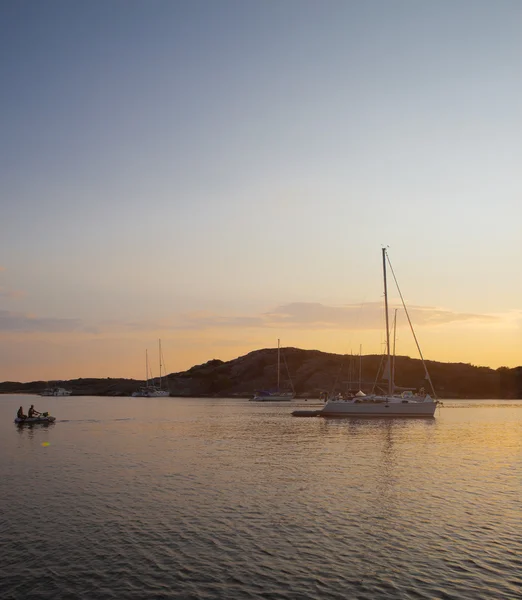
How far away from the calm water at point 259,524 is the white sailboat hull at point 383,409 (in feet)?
115

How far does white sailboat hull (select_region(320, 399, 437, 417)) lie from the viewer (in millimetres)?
81438

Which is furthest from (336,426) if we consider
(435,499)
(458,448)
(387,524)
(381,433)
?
(387,524)

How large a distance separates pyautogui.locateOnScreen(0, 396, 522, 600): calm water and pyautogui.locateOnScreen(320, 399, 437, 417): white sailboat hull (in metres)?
35.1

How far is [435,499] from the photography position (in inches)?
1097

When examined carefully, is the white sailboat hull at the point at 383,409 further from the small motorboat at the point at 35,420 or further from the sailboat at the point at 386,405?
the small motorboat at the point at 35,420

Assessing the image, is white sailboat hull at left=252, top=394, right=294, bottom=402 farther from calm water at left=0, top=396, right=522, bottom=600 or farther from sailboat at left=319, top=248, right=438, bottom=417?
calm water at left=0, top=396, right=522, bottom=600

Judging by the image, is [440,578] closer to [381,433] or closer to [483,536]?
[483,536]

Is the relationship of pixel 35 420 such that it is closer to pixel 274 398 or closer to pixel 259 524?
pixel 259 524

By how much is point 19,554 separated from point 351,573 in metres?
11.5

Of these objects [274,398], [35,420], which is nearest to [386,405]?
[35,420]

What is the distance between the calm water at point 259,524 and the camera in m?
16.8

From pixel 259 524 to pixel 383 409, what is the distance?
202 feet

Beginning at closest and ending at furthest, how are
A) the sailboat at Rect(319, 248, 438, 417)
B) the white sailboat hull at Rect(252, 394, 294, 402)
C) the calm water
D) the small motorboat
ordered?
1. the calm water
2. the small motorboat
3. the sailboat at Rect(319, 248, 438, 417)
4. the white sailboat hull at Rect(252, 394, 294, 402)

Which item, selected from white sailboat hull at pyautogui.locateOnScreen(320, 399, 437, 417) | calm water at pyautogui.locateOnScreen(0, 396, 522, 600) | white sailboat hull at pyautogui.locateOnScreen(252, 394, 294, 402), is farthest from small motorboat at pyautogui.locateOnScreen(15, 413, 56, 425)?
white sailboat hull at pyautogui.locateOnScreen(252, 394, 294, 402)
